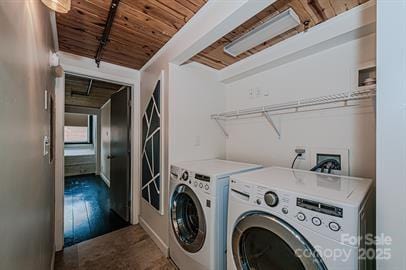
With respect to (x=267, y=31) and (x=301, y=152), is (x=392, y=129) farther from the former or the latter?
(x=267, y=31)

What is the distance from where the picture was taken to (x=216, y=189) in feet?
4.37

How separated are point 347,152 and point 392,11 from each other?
1012 millimetres

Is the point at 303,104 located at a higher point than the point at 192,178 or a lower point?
higher

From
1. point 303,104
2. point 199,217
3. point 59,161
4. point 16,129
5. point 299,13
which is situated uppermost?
point 299,13

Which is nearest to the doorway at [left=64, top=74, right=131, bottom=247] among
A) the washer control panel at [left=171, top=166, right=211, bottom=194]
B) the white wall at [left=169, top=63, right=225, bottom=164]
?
the white wall at [left=169, top=63, right=225, bottom=164]

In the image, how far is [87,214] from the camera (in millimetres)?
2855

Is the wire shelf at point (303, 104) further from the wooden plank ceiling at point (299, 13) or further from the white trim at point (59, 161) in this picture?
the white trim at point (59, 161)

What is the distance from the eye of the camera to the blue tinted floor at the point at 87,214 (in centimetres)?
232

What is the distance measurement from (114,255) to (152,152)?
1.16 meters

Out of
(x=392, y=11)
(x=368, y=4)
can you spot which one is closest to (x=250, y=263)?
(x=392, y=11)

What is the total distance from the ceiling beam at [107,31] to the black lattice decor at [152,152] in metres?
0.65

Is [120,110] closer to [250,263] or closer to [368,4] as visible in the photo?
[250,263]

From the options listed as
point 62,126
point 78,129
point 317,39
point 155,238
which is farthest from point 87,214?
point 78,129

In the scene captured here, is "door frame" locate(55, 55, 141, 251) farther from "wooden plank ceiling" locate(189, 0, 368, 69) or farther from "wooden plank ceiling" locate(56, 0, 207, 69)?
"wooden plank ceiling" locate(189, 0, 368, 69)
